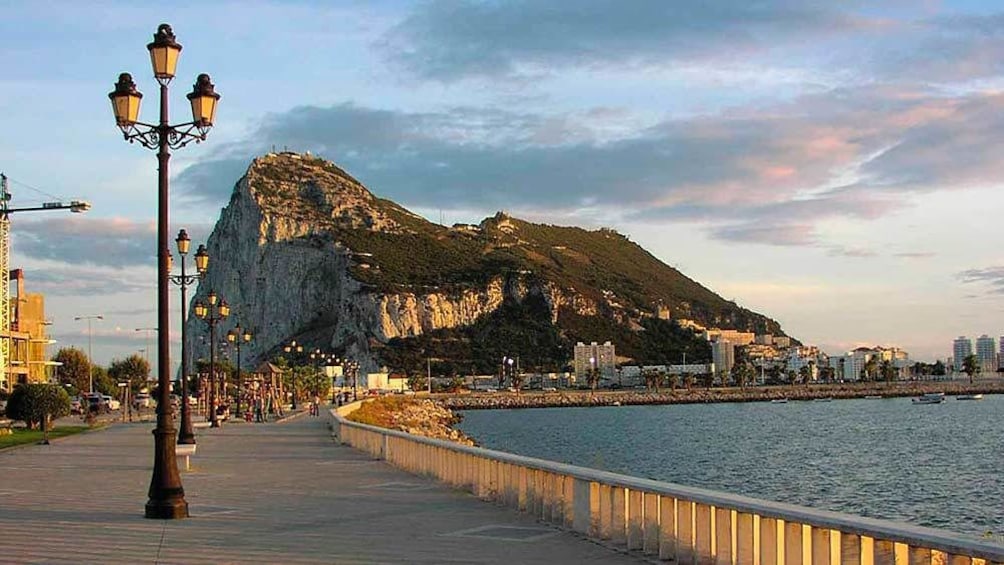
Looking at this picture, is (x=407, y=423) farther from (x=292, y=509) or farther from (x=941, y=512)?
(x=292, y=509)

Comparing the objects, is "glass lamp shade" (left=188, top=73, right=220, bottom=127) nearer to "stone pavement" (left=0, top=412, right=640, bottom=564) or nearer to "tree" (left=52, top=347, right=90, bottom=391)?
"stone pavement" (left=0, top=412, right=640, bottom=564)

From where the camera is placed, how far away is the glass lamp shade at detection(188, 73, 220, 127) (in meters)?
15.8

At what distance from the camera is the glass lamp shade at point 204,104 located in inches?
621

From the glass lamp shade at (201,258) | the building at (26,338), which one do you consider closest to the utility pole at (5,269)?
the building at (26,338)

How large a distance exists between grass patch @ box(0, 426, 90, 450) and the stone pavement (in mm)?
11740

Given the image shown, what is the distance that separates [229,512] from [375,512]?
6.18ft

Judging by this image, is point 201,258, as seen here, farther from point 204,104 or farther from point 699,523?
point 699,523

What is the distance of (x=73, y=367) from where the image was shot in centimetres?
14075

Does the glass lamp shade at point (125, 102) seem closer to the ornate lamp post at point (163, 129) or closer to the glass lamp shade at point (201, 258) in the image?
the ornate lamp post at point (163, 129)

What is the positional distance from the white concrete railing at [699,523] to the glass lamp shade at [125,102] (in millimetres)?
6254

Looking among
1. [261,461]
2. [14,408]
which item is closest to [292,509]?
[261,461]

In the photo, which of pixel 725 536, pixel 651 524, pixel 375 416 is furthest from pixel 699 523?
pixel 375 416

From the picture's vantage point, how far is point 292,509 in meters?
15.5

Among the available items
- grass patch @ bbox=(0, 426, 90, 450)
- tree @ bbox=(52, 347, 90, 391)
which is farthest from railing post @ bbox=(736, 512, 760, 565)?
tree @ bbox=(52, 347, 90, 391)
